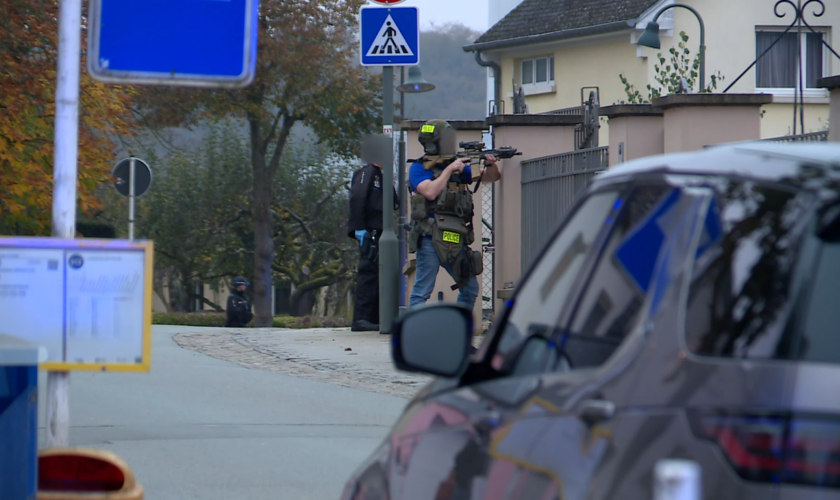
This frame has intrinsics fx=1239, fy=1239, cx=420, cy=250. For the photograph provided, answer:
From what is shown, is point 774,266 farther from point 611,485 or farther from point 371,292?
point 371,292

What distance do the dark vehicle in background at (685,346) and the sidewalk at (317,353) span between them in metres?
6.23

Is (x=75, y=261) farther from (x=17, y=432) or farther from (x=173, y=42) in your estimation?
(x=173, y=42)

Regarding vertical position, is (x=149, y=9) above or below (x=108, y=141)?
below

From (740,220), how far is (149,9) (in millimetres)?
2586

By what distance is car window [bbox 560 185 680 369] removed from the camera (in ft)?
7.32

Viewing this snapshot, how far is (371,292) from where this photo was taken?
1324 cm

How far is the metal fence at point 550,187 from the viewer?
10.9 metres

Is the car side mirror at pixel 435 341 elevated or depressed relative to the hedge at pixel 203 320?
elevated

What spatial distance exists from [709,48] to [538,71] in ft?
15.8

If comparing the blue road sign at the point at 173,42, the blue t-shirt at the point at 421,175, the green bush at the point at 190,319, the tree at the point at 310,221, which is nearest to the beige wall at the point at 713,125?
the blue t-shirt at the point at 421,175

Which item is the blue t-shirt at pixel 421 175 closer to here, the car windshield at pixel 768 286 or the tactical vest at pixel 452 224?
the tactical vest at pixel 452 224

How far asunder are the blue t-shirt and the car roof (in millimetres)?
8170

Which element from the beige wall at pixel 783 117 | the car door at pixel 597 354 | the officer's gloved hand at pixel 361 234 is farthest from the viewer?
the beige wall at pixel 783 117

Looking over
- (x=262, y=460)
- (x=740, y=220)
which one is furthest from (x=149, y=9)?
(x=262, y=460)
